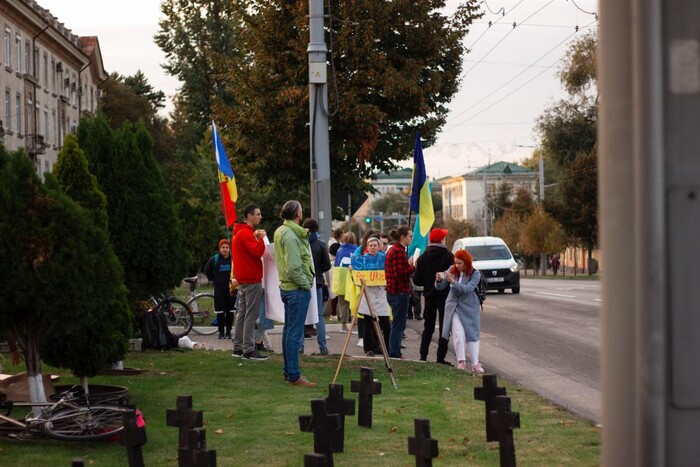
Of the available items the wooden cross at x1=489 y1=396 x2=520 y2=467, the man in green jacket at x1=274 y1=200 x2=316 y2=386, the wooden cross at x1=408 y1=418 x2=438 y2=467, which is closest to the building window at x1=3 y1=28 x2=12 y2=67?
the man in green jacket at x1=274 y1=200 x2=316 y2=386

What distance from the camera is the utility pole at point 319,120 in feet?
65.0

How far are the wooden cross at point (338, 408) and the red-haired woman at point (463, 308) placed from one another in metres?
6.54

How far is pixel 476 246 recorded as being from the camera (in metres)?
39.7

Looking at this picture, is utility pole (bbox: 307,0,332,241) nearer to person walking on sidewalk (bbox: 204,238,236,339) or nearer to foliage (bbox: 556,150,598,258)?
person walking on sidewalk (bbox: 204,238,236,339)

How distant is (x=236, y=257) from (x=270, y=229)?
29.0 meters

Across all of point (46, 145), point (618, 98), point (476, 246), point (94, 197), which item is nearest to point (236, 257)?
point (94, 197)

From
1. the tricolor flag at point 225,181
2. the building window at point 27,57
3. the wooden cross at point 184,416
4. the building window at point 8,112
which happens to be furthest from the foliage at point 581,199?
the wooden cross at point 184,416

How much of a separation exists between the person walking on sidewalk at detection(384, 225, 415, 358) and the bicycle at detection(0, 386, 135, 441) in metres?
7.84

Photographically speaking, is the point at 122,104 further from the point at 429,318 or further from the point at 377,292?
the point at 377,292

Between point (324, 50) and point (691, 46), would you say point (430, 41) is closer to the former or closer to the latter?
point (324, 50)

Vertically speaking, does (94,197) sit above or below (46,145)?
A: below

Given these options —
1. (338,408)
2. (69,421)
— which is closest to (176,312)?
(69,421)

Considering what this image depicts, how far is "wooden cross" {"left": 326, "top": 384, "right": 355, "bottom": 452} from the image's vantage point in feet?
26.7

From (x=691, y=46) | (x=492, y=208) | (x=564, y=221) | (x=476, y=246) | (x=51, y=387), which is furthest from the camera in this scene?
(x=492, y=208)
